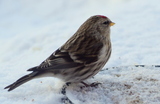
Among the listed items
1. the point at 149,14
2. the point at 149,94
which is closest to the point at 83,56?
the point at 149,94

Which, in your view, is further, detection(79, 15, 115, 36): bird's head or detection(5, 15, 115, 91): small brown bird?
detection(79, 15, 115, 36): bird's head

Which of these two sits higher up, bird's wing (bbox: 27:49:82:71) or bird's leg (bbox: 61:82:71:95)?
bird's wing (bbox: 27:49:82:71)

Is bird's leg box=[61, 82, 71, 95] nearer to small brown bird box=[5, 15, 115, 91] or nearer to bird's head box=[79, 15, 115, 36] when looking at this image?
small brown bird box=[5, 15, 115, 91]

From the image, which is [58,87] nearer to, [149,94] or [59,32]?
[149,94]

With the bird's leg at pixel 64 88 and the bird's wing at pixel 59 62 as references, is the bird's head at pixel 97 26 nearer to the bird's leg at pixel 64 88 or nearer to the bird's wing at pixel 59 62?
the bird's wing at pixel 59 62

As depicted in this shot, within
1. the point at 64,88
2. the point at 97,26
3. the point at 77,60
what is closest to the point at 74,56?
the point at 77,60

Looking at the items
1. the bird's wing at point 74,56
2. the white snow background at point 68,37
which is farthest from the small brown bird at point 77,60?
the white snow background at point 68,37

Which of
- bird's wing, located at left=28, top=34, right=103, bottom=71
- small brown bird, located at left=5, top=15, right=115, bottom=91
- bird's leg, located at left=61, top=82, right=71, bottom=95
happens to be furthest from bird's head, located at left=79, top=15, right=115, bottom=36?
bird's leg, located at left=61, top=82, right=71, bottom=95
